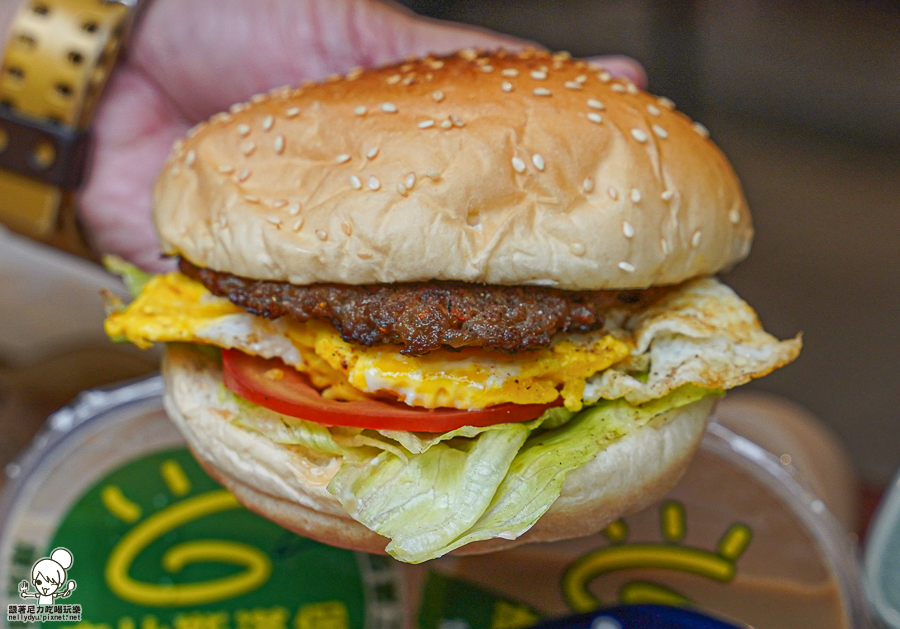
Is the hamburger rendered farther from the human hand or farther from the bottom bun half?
the human hand

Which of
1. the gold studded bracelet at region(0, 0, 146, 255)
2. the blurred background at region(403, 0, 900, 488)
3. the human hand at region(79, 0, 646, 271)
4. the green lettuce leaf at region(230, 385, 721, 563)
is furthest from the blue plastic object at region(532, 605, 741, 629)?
the blurred background at region(403, 0, 900, 488)

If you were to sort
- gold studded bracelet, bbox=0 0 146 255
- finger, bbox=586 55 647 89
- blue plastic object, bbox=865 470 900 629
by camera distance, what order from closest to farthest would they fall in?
blue plastic object, bbox=865 470 900 629 → finger, bbox=586 55 647 89 → gold studded bracelet, bbox=0 0 146 255

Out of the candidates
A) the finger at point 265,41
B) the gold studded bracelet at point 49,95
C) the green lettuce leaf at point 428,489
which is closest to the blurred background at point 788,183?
the finger at point 265,41

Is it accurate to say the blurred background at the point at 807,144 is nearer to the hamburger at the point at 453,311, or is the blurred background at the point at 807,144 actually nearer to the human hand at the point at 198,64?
the human hand at the point at 198,64

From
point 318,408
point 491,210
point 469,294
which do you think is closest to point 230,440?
point 318,408

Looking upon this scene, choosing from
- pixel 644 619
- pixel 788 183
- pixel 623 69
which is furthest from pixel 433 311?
pixel 788 183

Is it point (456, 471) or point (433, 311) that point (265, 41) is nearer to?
point (433, 311)
